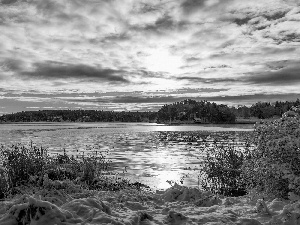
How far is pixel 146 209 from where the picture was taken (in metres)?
9.05

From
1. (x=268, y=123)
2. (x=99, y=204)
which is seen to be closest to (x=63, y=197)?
(x=99, y=204)

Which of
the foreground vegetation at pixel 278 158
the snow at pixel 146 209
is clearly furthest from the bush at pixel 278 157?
the snow at pixel 146 209

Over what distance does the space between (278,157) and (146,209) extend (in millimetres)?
4253

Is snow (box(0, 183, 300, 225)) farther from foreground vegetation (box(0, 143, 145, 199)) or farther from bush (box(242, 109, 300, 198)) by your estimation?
foreground vegetation (box(0, 143, 145, 199))

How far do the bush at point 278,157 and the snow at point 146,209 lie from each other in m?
0.55

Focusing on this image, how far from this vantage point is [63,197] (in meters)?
9.67

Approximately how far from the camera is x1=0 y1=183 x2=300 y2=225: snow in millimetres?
7176

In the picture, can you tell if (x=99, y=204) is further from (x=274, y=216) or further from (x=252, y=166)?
(x=252, y=166)

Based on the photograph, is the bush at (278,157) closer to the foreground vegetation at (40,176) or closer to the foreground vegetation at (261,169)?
the foreground vegetation at (261,169)

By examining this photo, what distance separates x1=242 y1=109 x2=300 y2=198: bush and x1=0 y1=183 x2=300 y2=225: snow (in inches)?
21.5

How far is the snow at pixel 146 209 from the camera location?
23.5 feet

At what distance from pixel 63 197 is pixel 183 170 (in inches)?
504

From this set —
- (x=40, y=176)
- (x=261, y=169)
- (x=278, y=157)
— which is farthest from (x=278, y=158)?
(x=40, y=176)

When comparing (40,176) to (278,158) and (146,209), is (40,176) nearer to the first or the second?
(146,209)
